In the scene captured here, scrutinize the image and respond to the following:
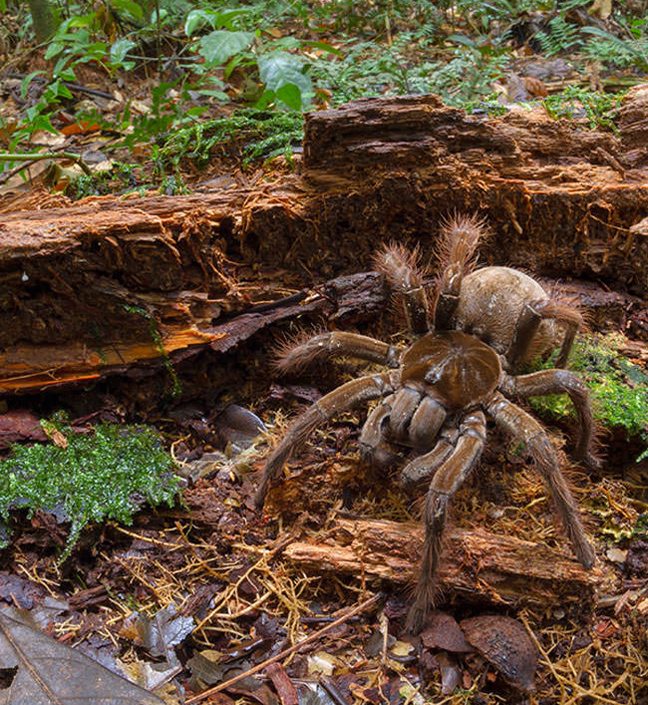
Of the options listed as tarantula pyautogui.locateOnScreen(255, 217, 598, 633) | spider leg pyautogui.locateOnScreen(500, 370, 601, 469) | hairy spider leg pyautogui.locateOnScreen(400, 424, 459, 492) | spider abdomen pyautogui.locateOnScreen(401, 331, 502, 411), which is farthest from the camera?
spider abdomen pyautogui.locateOnScreen(401, 331, 502, 411)

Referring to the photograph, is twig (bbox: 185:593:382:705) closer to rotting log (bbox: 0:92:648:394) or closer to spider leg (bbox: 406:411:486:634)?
spider leg (bbox: 406:411:486:634)

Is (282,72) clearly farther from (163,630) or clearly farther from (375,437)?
(163,630)

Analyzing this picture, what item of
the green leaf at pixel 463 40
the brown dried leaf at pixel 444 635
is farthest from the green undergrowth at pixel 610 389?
the green leaf at pixel 463 40

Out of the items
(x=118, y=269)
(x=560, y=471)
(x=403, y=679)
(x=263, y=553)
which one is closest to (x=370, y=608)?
(x=403, y=679)

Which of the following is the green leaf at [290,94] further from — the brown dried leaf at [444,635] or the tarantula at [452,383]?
the brown dried leaf at [444,635]

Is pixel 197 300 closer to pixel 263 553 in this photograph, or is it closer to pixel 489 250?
pixel 263 553

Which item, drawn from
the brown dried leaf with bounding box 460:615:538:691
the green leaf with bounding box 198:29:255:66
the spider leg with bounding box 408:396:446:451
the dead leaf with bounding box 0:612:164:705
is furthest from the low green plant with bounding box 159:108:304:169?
the brown dried leaf with bounding box 460:615:538:691
